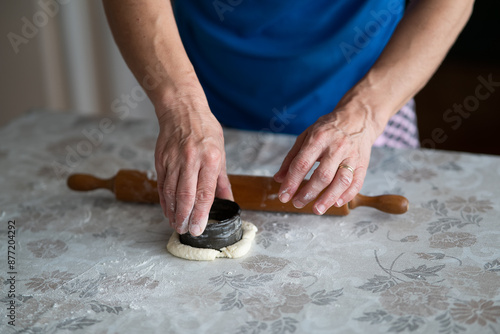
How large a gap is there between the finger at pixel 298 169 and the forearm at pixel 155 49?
30 centimetres

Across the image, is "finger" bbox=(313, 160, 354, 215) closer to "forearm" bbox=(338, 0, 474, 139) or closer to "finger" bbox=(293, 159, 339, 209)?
"finger" bbox=(293, 159, 339, 209)

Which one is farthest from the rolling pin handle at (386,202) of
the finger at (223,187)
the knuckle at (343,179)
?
the finger at (223,187)

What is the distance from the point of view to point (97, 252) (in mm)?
1137

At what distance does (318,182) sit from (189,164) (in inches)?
11.1

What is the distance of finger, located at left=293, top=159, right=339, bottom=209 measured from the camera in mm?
1130

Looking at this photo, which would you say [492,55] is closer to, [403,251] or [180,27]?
[180,27]

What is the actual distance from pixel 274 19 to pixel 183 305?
2.95ft

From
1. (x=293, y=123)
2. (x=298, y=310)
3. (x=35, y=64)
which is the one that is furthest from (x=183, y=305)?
(x=35, y=64)

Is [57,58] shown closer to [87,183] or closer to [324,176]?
[87,183]

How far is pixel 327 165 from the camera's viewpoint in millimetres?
1137

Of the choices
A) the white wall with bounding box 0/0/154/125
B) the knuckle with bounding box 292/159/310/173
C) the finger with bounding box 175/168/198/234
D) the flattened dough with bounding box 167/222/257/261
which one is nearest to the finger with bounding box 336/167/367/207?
the knuckle with bounding box 292/159/310/173

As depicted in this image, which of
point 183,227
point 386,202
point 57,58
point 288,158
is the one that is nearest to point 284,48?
point 288,158

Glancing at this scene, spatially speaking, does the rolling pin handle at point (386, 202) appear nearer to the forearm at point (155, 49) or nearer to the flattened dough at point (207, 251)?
the flattened dough at point (207, 251)

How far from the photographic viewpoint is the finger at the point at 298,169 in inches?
44.8
